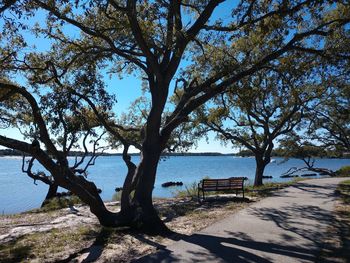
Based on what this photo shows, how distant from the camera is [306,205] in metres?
13.9

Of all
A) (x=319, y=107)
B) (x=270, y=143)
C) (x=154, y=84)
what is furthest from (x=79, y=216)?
(x=319, y=107)

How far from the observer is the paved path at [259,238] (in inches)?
280

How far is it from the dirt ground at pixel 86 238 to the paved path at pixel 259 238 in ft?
1.92

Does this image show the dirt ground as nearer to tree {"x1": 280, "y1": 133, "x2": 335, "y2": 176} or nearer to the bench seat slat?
the bench seat slat

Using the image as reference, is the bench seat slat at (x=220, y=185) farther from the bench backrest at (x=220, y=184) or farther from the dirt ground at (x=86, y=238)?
the dirt ground at (x=86, y=238)

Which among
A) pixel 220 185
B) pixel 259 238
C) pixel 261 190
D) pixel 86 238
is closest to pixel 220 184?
pixel 220 185

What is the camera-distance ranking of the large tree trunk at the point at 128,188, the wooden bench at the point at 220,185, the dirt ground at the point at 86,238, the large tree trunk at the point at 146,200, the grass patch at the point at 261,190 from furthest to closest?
the grass patch at the point at 261,190
the wooden bench at the point at 220,185
the large tree trunk at the point at 128,188
the large tree trunk at the point at 146,200
the dirt ground at the point at 86,238

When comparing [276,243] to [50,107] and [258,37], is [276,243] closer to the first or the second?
[50,107]

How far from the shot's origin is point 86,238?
30.0ft

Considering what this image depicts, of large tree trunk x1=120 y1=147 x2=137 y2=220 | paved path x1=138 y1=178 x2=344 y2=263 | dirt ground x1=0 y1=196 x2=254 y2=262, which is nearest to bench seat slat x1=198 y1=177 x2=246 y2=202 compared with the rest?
dirt ground x1=0 y1=196 x2=254 y2=262

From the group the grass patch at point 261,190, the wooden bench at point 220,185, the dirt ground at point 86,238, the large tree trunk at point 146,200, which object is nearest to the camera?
the dirt ground at point 86,238

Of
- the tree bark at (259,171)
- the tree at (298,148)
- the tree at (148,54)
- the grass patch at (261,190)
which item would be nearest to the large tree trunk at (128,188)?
the tree at (148,54)

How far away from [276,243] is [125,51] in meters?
6.35

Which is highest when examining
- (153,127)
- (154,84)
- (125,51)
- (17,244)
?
(125,51)
